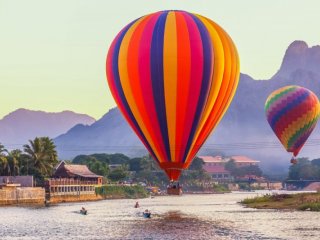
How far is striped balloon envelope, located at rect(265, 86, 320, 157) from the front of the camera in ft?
470

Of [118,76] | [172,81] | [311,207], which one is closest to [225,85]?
[172,81]

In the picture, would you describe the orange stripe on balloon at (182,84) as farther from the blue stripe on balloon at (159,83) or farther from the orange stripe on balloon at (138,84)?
the orange stripe on balloon at (138,84)

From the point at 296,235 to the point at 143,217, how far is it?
41843 mm

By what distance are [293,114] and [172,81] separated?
2676 inches

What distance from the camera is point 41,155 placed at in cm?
17850

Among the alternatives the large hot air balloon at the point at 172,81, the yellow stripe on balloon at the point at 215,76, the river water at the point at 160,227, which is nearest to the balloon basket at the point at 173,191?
the large hot air balloon at the point at 172,81

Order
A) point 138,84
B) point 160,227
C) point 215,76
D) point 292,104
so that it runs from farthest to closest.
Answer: point 292,104, point 160,227, point 215,76, point 138,84

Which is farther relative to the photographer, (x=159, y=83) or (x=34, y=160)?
(x=34, y=160)

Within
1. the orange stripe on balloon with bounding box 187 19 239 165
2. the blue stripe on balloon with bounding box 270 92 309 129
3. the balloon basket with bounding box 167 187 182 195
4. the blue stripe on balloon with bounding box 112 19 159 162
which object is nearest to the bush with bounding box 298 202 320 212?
the blue stripe on balloon with bounding box 270 92 309 129

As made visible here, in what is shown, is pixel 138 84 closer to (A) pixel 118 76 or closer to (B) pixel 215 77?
(A) pixel 118 76

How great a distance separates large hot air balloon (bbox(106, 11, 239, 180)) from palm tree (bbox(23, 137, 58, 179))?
9900cm

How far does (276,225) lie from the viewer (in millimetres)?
95000

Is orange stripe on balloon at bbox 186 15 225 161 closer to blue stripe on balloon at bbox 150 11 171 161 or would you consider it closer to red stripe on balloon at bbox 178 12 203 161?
red stripe on balloon at bbox 178 12 203 161

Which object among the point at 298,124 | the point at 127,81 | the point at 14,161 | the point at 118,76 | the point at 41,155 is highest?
the point at 118,76
